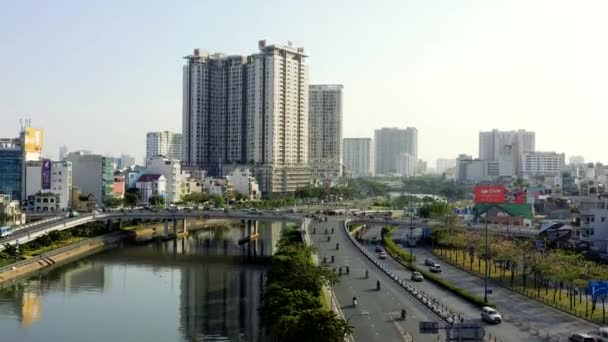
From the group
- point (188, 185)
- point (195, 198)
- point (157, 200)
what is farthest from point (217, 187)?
point (157, 200)

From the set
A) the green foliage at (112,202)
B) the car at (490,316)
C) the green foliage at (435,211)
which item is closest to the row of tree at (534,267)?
the car at (490,316)

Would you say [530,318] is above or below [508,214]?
below

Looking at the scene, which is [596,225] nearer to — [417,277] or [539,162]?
[417,277]

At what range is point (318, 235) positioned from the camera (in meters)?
47.9

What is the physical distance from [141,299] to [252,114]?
66020 mm

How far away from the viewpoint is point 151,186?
255ft

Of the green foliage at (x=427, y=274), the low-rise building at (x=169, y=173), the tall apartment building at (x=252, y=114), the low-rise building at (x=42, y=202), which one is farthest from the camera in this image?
the tall apartment building at (x=252, y=114)

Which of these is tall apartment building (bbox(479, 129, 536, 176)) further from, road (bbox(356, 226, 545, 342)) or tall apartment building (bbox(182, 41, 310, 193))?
road (bbox(356, 226, 545, 342))

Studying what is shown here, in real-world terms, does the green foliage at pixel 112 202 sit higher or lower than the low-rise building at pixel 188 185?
lower

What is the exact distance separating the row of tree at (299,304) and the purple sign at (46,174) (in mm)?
36380

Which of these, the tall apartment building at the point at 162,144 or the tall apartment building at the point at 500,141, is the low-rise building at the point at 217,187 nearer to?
the tall apartment building at the point at 162,144

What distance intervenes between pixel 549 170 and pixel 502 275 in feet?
387

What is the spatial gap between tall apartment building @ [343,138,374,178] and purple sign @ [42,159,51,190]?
428ft

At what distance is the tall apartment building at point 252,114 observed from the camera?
9650 cm
